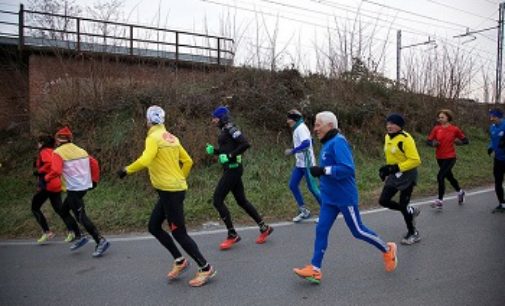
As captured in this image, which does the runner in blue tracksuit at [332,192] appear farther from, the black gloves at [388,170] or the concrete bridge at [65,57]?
the concrete bridge at [65,57]

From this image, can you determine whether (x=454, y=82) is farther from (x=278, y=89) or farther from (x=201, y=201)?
(x=201, y=201)

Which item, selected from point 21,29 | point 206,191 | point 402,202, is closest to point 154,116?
point 402,202

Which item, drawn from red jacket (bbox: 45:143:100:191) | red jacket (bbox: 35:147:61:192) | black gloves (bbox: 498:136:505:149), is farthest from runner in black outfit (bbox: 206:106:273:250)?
black gloves (bbox: 498:136:505:149)

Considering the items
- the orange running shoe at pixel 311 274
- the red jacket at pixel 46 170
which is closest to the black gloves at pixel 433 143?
the orange running shoe at pixel 311 274

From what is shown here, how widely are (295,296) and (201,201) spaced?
4490mm

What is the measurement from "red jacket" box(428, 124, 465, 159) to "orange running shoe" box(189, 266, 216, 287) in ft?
17.8

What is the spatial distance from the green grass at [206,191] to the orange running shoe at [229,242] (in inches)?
50.3

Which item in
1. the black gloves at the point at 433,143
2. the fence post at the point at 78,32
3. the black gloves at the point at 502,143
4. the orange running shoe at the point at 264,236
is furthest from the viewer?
the fence post at the point at 78,32

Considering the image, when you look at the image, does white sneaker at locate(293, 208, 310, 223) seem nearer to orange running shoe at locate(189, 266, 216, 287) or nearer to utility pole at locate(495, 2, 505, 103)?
orange running shoe at locate(189, 266, 216, 287)

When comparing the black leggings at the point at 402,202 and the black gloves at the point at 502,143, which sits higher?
the black gloves at the point at 502,143

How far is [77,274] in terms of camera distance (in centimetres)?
473

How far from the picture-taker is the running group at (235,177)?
164 inches

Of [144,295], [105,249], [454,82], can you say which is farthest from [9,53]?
[454,82]

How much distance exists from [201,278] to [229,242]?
53.3 inches
